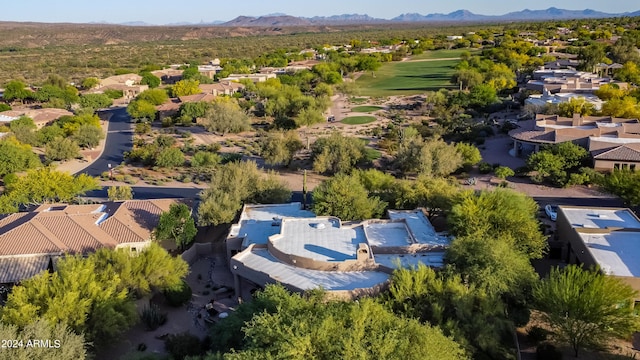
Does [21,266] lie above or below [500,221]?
below

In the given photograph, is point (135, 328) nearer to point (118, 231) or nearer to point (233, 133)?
point (118, 231)

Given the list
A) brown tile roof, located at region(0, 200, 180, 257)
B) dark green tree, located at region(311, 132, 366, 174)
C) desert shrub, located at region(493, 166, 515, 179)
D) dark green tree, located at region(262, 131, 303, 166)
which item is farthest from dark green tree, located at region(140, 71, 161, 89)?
desert shrub, located at region(493, 166, 515, 179)

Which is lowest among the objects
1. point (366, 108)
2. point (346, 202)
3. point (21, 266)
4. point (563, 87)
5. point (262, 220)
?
point (366, 108)

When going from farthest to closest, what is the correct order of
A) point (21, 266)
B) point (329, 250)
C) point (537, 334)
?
point (21, 266) → point (329, 250) → point (537, 334)

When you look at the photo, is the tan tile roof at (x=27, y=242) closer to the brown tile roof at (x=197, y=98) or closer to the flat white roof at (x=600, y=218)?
the flat white roof at (x=600, y=218)

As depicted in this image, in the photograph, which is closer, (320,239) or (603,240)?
(603,240)

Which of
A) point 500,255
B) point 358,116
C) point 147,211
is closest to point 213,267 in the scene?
point 147,211

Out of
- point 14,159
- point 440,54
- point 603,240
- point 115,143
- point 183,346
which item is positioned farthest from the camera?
point 440,54

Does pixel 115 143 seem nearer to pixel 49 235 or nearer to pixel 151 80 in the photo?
pixel 49 235

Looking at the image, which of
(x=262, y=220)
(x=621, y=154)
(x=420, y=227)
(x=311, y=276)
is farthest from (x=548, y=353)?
(x=621, y=154)
